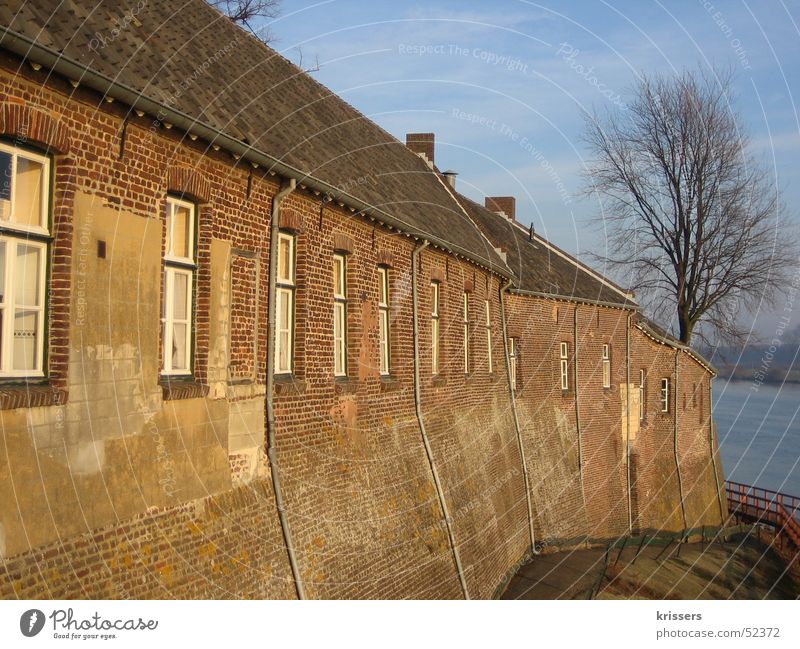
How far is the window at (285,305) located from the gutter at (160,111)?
85 cm

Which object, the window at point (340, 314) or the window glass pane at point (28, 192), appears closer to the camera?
the window glass pane at point (28, 192)

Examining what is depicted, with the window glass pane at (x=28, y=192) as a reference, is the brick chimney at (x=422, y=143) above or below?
above

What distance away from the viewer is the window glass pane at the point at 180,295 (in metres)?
9.02

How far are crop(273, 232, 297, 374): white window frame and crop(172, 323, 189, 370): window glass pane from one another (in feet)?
6.60

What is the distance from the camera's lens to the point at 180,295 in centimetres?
912

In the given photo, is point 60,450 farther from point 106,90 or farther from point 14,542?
point 106,90

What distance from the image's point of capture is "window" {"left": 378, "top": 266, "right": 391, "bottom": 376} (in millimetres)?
14695

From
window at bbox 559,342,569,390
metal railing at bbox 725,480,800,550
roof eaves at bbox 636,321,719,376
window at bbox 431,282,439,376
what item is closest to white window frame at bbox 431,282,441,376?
window at bbox 431,282,439,376

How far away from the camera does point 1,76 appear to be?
6.68 m

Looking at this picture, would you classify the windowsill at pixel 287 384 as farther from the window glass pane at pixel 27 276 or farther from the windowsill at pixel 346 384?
the window glass pane at pixel 27 276

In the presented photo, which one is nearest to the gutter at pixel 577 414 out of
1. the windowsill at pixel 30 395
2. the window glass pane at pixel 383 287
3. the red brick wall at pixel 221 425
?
the red brick wall at pixel 221 425

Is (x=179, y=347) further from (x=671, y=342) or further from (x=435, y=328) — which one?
(x=671, y=342)

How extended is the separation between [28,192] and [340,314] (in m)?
6.54

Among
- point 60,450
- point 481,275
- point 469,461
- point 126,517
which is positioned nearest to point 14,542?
point 60,450
